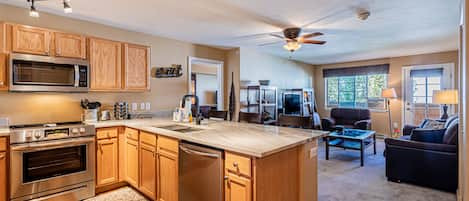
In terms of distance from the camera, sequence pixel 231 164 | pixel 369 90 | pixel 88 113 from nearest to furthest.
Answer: pixel 231 164, pixel 88 113, pixel 369 90

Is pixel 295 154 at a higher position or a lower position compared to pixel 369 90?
lower

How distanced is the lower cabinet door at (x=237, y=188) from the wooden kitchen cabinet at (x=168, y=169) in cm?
71

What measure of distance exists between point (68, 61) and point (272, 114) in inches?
174

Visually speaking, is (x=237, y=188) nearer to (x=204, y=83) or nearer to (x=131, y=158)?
(x=131, y=158)

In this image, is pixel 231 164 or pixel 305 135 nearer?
pixel 231 164

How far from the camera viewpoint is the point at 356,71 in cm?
750

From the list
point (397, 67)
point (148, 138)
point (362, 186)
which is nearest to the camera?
point (148, 138)

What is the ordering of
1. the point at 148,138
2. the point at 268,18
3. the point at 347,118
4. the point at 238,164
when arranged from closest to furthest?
the point at 238,164 → the point at 148,138 → the point at 268,18 → the point at 347,118

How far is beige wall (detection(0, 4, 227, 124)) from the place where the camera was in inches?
119

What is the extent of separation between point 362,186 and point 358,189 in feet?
0.47

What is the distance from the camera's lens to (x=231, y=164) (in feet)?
6.20

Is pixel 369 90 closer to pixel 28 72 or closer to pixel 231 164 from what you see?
pixel 231 164

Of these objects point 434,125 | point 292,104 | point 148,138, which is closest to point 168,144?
point 148,138

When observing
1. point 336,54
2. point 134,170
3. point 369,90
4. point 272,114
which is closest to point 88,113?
point 134,170
